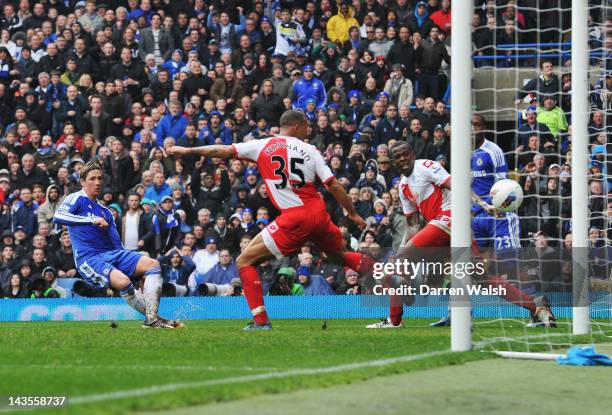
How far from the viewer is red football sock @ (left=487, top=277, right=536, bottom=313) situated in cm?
1352

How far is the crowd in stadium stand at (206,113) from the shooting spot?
21.0 meters

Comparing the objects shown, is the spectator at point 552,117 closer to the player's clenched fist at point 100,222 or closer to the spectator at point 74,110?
the player's clenched fist at point 100,222

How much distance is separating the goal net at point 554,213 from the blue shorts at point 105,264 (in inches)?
160

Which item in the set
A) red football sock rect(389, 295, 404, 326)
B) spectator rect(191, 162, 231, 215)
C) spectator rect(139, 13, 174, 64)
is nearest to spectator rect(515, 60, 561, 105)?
red football sock rect(389, 295, 404, 326)

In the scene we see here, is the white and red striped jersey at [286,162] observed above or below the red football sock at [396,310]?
Answer: above

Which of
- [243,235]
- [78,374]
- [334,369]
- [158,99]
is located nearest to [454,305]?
[334,369]

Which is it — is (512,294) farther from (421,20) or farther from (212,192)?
(421,20)

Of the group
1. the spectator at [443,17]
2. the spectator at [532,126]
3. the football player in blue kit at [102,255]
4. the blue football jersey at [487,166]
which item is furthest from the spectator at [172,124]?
the blue football jersey at [487,166]

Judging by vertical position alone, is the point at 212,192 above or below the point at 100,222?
above

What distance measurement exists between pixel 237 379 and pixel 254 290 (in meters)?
5.30

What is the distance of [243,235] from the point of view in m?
21.0

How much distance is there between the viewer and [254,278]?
13.1 m

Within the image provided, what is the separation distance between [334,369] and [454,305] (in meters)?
1.92

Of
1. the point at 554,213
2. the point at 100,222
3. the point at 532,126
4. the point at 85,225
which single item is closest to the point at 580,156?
the point at 554,213
